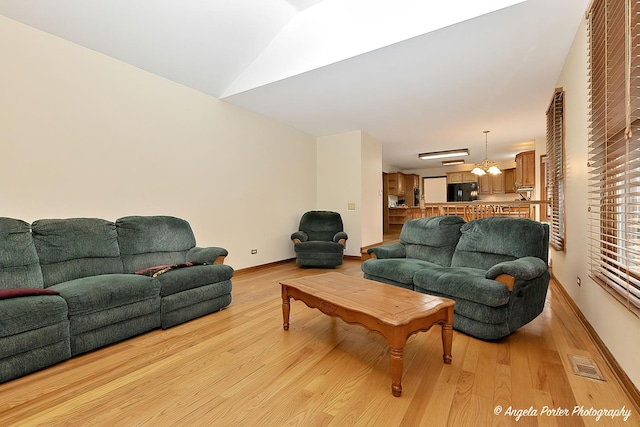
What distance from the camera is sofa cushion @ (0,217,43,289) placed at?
2213mm

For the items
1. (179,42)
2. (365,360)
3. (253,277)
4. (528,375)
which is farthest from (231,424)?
(179,42)

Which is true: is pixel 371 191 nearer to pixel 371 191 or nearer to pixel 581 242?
pixel 371 191

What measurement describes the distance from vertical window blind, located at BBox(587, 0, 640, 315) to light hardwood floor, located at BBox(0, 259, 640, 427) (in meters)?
0.62

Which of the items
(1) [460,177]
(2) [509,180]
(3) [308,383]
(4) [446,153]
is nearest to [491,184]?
(2) [509,180]

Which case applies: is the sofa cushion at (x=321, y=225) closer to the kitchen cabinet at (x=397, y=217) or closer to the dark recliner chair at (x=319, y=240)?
the dark recliner chair at (x=319, y=240)

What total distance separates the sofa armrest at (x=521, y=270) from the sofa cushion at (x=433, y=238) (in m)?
0.87

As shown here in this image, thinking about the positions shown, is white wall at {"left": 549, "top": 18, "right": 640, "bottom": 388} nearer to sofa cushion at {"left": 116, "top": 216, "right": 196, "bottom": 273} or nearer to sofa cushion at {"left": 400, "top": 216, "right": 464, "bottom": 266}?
sofa cushion at {"left": 400, "top": 216, "right": 464, "bottom": 266}

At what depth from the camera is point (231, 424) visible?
1438mm

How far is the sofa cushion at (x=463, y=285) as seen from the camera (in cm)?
220

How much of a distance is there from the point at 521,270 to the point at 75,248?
373 cm

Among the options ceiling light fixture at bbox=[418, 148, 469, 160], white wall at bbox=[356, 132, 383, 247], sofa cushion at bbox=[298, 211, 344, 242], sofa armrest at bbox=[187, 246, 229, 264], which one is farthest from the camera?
ceiling light fixture at bbox=[418, 148, 469, 160]

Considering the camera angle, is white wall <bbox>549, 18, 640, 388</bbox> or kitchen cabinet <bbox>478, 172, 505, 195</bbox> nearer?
white wall <bbox>549, 18, 640, 388</bbox>

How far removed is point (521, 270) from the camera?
2.20 m

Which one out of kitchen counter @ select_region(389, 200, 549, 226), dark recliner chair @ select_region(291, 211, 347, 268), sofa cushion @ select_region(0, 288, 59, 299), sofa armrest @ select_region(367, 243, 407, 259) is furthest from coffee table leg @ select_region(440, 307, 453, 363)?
kitchen counter @ select_region(389, 200, 549, 226)
